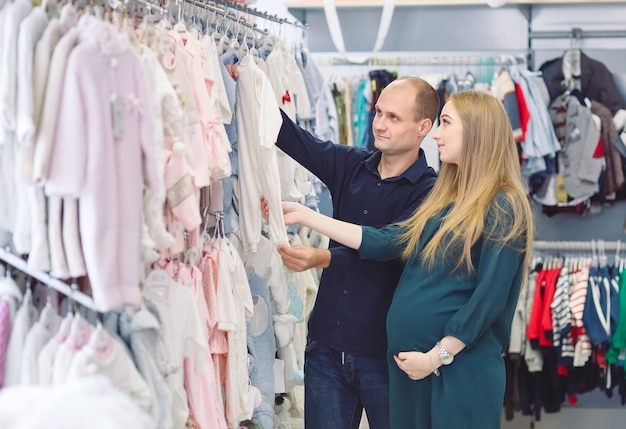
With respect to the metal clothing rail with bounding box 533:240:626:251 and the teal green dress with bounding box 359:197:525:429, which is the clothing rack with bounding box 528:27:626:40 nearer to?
the metal clothing rail with bounding box 533:240:626:251

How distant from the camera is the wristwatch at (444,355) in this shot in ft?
9.34

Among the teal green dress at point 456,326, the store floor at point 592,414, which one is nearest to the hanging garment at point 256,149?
the teal green dress at point 456,326

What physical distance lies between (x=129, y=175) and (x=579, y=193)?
3.75 meters

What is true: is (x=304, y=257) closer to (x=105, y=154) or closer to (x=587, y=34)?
(x=105, y=154)

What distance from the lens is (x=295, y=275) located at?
13.6ft

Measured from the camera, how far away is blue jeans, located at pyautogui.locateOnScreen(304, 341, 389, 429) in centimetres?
313

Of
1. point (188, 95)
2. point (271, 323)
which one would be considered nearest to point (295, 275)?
point (271, 323)

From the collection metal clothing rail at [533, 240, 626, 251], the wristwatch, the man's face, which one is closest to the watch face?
the wristwatch

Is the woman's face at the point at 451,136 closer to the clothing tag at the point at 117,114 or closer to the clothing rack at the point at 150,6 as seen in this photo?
the clothing rack at the point at 150,6

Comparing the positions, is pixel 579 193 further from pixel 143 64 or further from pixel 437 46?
pixel 143 64

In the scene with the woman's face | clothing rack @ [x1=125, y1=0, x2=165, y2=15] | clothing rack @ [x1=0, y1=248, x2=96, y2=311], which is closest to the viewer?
clothing rack @ [x1=0, y1=248, x2=96, y2=311]

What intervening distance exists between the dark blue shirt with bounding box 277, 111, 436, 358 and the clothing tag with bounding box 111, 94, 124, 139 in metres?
1.20

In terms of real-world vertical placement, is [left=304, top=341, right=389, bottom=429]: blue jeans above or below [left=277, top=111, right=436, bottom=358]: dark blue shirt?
below

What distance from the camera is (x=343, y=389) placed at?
3.18m
